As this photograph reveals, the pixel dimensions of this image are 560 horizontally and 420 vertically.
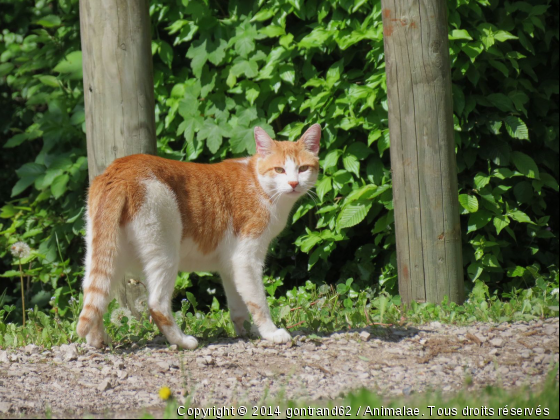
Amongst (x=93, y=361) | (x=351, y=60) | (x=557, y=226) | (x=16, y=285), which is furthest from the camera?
(x=16, y=285)

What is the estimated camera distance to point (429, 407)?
2.47 metres

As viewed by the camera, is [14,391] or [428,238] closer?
[14,391]

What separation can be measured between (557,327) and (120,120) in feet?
9.55

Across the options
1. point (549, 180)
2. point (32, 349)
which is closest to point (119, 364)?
point (32, 349)

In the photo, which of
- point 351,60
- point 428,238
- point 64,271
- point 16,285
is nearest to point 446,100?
point 428,238

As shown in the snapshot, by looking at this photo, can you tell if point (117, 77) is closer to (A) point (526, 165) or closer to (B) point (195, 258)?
(B) point (195, 258)

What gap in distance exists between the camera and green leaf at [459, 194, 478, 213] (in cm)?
498

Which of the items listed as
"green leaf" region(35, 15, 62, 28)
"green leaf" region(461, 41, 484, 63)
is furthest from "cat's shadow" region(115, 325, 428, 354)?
"green leaf" region(35, 15, 62, 28)

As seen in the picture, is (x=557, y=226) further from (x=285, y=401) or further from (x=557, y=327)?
(x=285, y=401)

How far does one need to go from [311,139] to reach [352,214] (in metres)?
0.98

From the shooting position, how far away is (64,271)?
579 cm

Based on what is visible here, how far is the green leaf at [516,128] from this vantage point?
5.00m

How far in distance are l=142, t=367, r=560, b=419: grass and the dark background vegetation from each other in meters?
2.56

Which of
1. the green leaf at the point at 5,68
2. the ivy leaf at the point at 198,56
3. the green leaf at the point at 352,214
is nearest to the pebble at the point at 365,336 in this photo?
the green leaf at the point at 352,214
